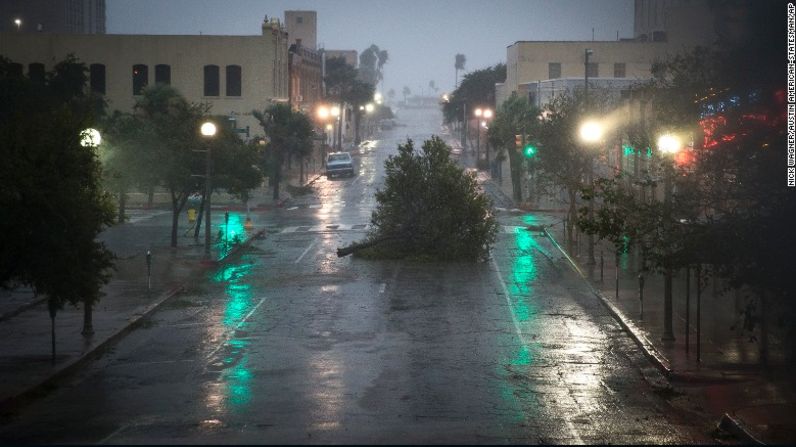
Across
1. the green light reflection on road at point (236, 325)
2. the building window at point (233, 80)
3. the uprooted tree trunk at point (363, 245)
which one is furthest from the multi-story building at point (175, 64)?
the green light reflection on road at point (236, 325)

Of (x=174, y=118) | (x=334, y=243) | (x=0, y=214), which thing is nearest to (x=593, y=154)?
(x=334, y=243)

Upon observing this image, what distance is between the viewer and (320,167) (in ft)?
305

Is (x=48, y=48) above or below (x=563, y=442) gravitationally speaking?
above

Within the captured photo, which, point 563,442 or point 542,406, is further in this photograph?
point 542,406

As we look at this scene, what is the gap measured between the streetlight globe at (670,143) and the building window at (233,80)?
189ft

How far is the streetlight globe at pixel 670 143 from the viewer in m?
20.7

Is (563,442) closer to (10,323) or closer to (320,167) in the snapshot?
(10,323)

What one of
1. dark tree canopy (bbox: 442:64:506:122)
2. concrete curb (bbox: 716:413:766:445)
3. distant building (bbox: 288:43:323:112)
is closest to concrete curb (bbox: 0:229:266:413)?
concrete curb (bbox: 716:413:766:445)

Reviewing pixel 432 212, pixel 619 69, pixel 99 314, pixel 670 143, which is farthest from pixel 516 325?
pixel 619 69

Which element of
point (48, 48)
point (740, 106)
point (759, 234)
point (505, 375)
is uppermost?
point (48, 48)

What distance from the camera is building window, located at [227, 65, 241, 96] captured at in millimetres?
76438

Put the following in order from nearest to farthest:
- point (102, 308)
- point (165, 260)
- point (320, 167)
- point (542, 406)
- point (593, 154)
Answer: point (542, 406), point (102, 308), point (165, 260), point (593, 154), point (320, 167)

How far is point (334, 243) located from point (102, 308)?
52.3ft

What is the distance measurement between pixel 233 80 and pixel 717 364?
6017cm
